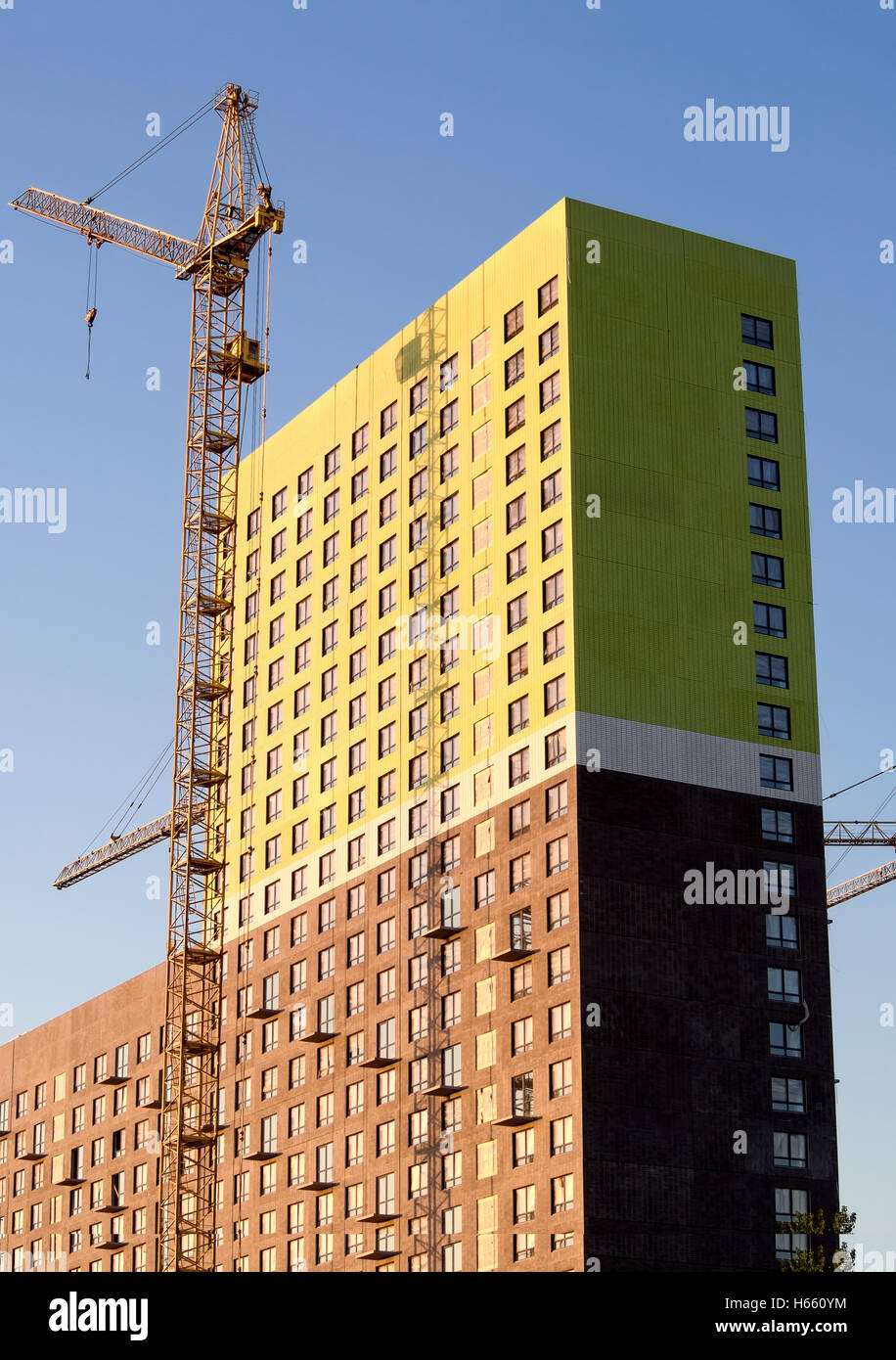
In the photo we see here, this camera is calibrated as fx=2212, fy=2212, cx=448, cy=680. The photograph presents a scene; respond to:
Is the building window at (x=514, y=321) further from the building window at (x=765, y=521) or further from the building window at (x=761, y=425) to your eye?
the building window at (x=765, y=521)

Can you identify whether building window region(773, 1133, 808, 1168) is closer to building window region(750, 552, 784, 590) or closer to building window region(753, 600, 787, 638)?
building window region(753, 600, 787, 638)

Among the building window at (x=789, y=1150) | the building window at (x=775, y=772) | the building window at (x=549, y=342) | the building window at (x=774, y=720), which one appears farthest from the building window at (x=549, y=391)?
the building window at (x=789, y=1150)

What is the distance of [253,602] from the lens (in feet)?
468

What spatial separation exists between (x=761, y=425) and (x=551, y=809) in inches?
1003

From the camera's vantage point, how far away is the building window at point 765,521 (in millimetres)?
115000

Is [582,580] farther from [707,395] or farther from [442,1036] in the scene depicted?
[442,1036]

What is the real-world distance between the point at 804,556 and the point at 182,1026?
4751 cm

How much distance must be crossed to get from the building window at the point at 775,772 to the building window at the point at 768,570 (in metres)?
9.28

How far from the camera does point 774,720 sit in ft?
368

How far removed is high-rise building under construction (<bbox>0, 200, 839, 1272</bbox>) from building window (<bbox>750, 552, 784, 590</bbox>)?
0.14 m

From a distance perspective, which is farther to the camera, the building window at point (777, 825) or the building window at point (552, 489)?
the building window at point (552, 489)
